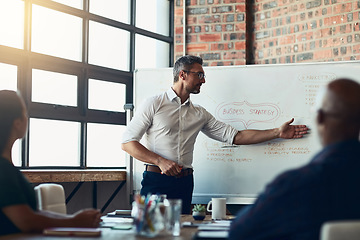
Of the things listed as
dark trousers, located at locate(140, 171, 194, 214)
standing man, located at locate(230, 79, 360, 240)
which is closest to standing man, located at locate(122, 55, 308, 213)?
dark trousers, located at locate(140, 171, 194, 214)

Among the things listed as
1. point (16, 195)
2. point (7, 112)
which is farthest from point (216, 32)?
point (16, 195)

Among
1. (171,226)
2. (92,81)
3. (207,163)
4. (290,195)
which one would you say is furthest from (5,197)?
(92,81)

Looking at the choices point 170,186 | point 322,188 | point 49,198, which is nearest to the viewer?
point 322,188

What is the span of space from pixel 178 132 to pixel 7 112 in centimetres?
202

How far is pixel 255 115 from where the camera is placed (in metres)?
4.12

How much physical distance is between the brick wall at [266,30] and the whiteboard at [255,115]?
0.74 metres

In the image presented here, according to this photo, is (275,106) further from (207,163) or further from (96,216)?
(96,216)

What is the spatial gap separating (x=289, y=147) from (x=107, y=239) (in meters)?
2.44

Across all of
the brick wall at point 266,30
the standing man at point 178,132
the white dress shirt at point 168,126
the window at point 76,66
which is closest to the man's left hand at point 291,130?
the standing man at point 178,132

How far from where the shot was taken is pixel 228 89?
4215 millimetres

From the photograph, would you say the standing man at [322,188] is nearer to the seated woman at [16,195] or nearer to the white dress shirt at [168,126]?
the seated woman at [16,195]

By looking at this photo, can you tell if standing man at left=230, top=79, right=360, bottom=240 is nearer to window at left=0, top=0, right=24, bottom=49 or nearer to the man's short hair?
the man's short hair

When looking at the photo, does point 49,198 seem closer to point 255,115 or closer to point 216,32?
point 255,115

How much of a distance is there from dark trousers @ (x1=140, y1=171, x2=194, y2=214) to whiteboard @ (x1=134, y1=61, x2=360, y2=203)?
43 cm
